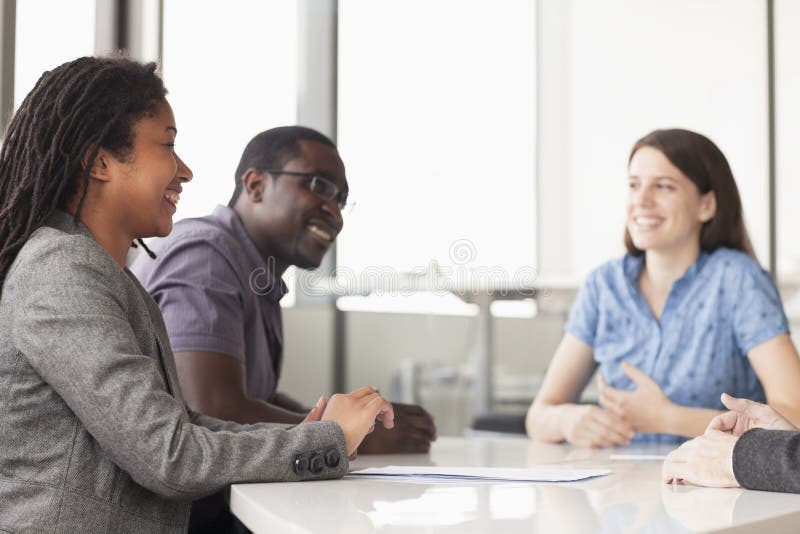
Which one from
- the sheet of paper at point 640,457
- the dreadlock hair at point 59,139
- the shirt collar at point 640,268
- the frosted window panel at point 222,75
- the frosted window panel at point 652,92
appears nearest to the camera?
the dreadlock hair at point 59,139

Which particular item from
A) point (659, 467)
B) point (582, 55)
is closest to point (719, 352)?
point (659, 467)

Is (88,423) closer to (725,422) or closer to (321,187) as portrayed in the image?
(725,422)

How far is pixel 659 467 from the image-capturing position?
1.58 m

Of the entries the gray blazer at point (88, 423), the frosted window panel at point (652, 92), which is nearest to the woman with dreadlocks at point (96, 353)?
the gray blazer at point (88, 423)

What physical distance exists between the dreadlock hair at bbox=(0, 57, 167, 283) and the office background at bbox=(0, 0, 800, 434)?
3128 millimetres

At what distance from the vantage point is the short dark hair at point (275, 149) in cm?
231

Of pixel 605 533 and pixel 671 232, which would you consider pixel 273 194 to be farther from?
pixel 605 533

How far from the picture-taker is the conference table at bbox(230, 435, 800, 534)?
0.94 m

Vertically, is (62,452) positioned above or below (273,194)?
below

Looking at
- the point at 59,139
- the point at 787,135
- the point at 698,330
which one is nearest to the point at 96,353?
the point at 59,139

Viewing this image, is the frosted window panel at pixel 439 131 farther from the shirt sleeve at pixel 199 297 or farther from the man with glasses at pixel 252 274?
the shirt sleeve at pixel 199 297

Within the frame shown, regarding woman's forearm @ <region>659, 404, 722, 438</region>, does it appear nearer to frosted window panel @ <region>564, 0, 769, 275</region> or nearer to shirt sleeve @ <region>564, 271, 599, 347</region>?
shirt sleeve @ <region>564, 271, 599, 347</region>

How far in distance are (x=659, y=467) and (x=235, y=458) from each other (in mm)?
728

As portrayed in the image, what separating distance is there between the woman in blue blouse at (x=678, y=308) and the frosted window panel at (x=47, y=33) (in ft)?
5.57
